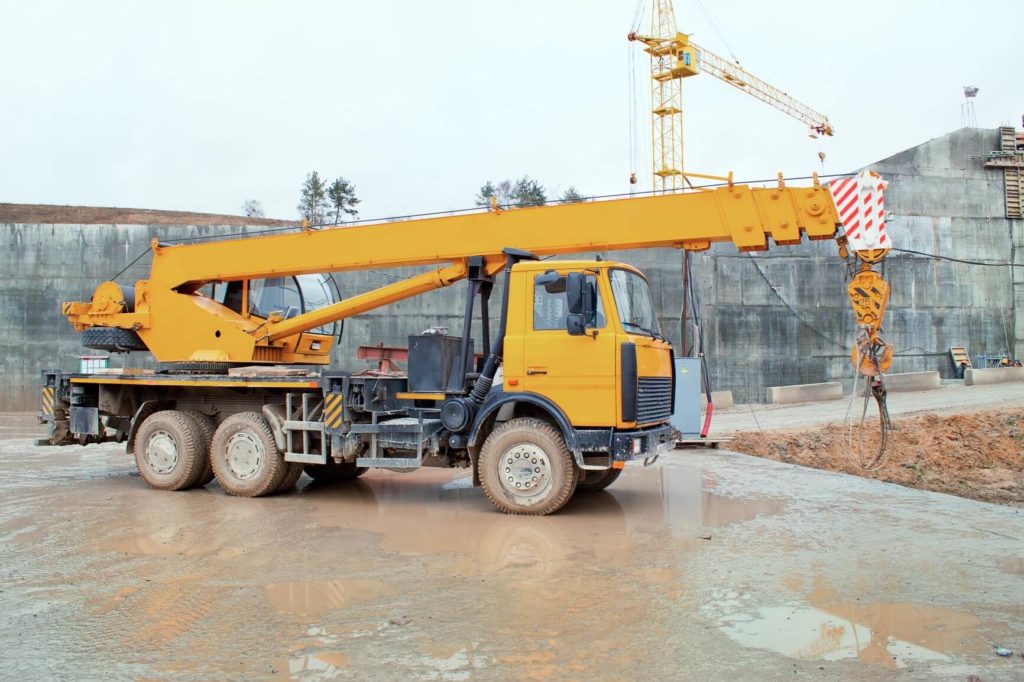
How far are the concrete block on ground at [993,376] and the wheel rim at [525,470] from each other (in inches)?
791

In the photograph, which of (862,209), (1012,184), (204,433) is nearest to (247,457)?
(204,433)

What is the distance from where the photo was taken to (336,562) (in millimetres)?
6457

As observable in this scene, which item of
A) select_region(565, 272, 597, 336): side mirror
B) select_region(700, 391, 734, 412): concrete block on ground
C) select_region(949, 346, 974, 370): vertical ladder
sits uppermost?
select_region(565, 272, 597, 336): side mirror

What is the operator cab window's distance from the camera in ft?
27.2

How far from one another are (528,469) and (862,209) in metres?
4.34

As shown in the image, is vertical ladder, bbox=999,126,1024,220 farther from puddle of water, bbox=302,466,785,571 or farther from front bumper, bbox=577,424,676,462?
front bumper, bbox=577,424,676,462

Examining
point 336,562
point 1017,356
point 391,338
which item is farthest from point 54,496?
point 1017,356

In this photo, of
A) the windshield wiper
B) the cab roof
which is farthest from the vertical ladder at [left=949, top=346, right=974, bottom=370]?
the cab roof

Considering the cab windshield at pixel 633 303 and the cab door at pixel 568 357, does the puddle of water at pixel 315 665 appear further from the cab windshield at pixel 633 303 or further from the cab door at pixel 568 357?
the cab windshield at pixel 633 303

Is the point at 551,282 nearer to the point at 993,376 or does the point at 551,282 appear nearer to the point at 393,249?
the point at 393,249

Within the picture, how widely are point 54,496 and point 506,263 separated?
613 cm

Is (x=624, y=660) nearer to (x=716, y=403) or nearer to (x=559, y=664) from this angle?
(x=559, y=664)

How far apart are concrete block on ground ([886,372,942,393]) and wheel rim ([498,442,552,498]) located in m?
18.0

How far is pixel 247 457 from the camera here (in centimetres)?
966
